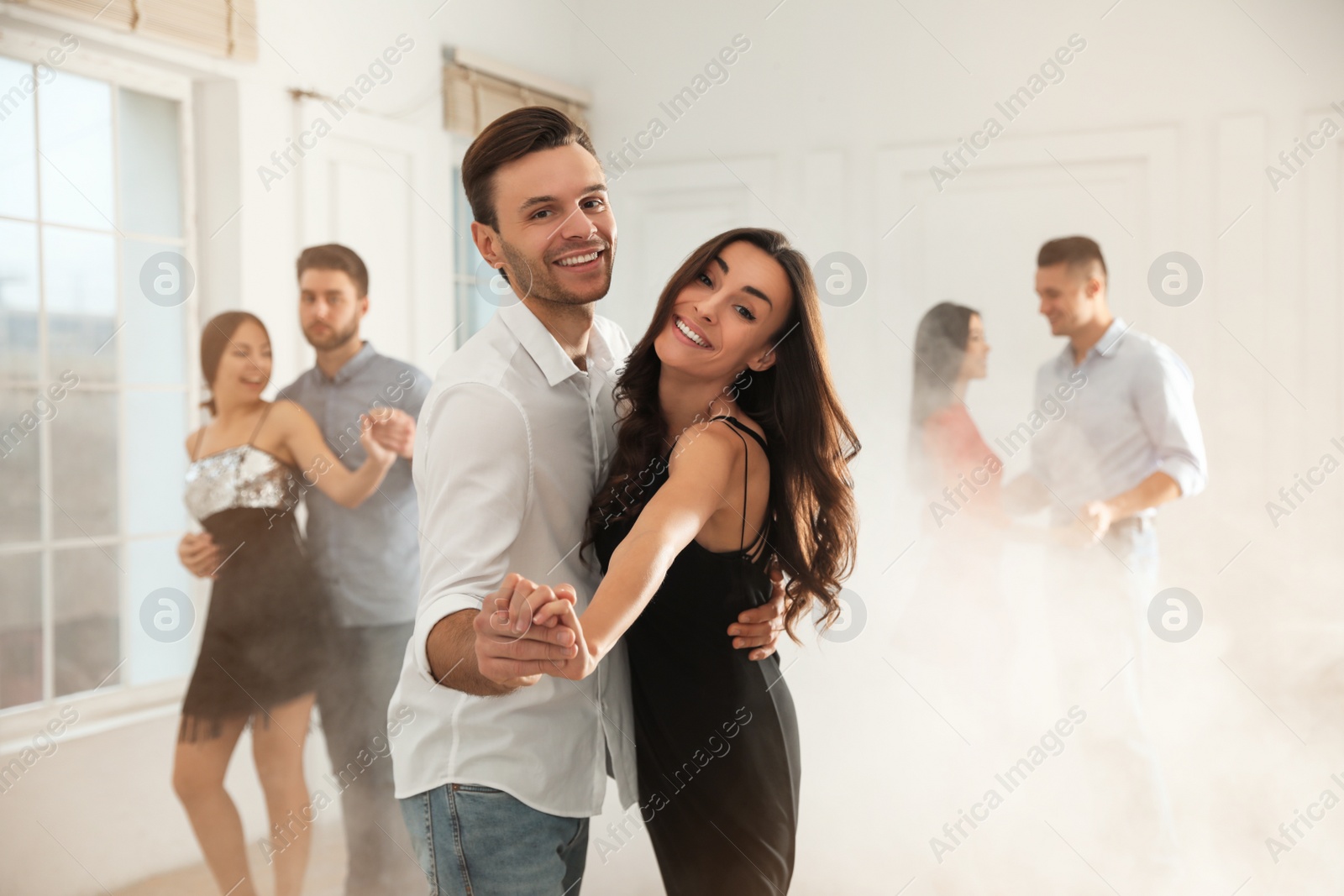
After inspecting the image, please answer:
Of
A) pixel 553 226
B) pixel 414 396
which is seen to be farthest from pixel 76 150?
pixel 553 226

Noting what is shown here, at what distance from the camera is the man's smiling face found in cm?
140

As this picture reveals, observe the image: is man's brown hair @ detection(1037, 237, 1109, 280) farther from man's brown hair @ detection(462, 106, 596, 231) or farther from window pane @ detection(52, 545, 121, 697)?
window pane @ detection(52, 545, 121, 697)

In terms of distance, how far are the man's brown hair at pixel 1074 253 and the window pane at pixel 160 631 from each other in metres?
2.37

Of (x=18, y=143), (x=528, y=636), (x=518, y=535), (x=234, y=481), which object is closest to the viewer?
(x=528, y=636)

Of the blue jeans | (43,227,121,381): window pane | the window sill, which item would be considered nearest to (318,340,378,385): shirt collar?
(43,227,121,381): window pane

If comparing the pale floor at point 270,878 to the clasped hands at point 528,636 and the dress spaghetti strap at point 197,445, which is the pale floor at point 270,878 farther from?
the clasped hands at point 528,636

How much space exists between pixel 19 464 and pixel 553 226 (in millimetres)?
1569

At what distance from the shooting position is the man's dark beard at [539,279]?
1.40 m

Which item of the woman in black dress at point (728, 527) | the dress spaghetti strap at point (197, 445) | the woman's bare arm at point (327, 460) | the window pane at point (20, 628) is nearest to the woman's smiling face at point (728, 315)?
the woman in black dress at point (728, 527)

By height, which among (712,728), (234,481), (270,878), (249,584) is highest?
(234,481)

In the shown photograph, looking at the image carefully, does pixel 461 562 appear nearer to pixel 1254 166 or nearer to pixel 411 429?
pixel 411 429

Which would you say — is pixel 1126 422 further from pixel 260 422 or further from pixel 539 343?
pixel 260 422

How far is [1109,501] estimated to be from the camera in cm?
237

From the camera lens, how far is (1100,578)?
2402 millimetres
